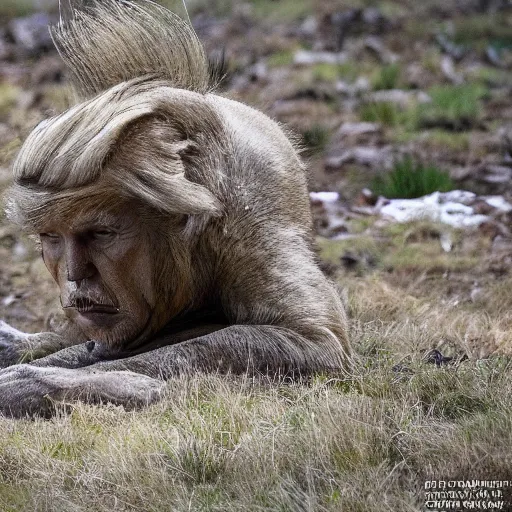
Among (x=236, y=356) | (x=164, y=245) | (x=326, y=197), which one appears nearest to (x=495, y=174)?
(x=326, y=197)

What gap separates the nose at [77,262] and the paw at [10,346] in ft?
4.58

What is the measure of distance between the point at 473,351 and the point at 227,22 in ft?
38.0

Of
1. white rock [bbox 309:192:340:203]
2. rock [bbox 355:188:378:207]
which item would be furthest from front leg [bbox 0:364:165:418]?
rock [bbox 355:188:378:207]

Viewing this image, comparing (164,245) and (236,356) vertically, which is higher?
(164,245)

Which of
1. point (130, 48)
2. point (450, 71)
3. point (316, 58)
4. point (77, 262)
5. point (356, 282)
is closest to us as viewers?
point (77, 262)

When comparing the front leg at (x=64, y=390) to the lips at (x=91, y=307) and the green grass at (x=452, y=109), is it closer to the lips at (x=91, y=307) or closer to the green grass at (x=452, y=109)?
the lips at (x=91, y=307)

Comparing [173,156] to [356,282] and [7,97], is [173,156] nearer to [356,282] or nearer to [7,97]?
[356,282]

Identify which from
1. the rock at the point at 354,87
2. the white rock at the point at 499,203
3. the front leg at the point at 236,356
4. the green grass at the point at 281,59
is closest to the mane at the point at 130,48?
the front leg at the point at 236,356

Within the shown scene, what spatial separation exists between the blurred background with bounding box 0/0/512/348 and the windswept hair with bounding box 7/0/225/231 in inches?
16.1

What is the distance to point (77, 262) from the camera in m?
5.12

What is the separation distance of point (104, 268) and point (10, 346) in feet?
5.01

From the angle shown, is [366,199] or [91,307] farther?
[366,199]

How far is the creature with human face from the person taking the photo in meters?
5.00

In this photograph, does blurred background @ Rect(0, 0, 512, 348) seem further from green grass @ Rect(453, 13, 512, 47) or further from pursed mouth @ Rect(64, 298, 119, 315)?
pursed mouth @ Rect(64, 298, 119, 315)
